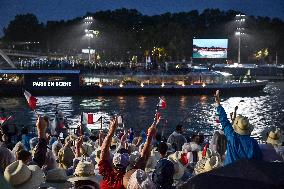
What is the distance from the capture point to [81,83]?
58656 millimetres

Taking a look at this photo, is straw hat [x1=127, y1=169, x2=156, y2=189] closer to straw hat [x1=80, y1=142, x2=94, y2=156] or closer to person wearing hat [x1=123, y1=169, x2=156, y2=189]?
person wearing hat [x1=123, y1=169, x2=156, y2=189]

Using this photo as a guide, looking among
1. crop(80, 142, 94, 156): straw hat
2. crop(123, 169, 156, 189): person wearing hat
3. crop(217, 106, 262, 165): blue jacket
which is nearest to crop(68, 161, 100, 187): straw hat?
crop(123, 169, 156, 189): person wearing hat

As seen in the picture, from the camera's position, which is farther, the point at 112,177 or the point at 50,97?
the point at 50,97

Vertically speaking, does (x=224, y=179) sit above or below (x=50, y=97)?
above

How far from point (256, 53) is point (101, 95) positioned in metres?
66.8

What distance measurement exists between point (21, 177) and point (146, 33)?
107m

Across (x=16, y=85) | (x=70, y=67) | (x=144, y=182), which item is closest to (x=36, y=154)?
(x=144, y=182)

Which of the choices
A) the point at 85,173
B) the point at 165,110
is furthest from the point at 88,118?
the point at 165,110

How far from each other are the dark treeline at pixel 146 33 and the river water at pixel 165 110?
165 ft

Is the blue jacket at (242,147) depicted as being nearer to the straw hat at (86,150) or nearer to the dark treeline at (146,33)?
the straw hat at (86,150)

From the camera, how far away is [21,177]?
4250 millimetres

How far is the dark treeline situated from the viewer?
10731 centimetres

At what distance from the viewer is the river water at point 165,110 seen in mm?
34812

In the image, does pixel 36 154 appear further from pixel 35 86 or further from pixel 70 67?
pixel 70 67
